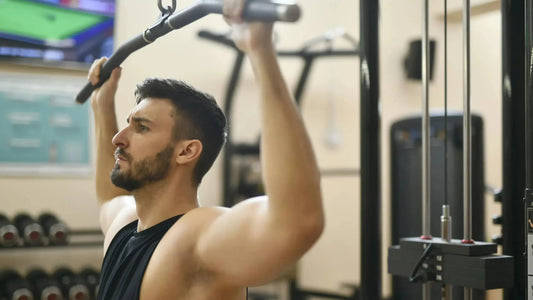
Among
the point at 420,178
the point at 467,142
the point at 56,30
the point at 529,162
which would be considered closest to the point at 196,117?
the point at 467,142

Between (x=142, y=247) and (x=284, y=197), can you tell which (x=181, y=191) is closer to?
(x=142, y=247)

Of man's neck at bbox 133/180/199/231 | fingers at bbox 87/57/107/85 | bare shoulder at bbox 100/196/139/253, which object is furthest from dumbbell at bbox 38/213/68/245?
man's neck at bbox 133/180/199/231

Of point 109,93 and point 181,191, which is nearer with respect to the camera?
point 181,191

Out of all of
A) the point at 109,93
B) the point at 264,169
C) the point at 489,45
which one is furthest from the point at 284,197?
the point at 489,45

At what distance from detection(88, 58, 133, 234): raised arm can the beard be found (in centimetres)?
31

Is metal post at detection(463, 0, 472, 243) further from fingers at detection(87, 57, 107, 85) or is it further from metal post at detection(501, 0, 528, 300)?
fingers at detection(87, 57, 107, 85)

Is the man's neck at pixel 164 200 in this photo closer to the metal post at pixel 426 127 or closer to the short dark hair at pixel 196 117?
the short dark hair at pixel 196 117

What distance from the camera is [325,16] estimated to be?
14.4ft

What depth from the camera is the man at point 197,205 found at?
0.87 metres

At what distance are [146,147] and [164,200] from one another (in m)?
0.12

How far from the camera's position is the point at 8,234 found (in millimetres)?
3059

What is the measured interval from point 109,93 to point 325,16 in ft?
10.3

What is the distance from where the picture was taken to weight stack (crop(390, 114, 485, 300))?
271 centimetres

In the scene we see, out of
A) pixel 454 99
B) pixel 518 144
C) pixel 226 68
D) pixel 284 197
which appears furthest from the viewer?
pixel 454 99
